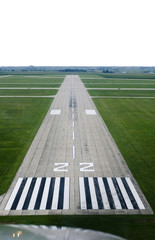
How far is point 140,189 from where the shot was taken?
55.2 ft

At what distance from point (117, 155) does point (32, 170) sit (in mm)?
8473

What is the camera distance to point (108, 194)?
16062 millimetres

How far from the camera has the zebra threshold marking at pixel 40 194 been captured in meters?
14.8

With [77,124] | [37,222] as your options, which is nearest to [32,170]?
[37,222]

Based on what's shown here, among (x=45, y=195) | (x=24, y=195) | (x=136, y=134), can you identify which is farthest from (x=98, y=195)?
(x=136, y=134)

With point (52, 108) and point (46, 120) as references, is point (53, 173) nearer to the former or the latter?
point (46, 120)

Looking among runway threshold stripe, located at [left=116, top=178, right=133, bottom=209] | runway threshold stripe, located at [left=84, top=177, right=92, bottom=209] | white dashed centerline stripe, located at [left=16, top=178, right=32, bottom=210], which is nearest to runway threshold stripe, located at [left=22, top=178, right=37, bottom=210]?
white dashed centerline stripe, located at [left=16, top=178, right=32, bottom=210]

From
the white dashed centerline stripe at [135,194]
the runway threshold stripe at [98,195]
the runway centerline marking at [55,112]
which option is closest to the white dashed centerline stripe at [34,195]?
the runway threshold stripe at [98,195]

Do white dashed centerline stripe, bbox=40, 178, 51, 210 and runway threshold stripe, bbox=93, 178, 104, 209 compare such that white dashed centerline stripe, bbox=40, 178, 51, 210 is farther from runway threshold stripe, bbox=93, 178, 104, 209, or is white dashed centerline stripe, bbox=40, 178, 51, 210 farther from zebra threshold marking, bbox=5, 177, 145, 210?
runway threshold stripe, bbox=93, 178, 104, 209

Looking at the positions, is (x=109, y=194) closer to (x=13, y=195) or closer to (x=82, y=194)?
(x=82, y=194)

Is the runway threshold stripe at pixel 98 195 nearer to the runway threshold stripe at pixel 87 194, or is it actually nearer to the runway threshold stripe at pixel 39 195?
the runway threshold stripe at pixel 87 194

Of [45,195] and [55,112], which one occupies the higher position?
[45,195]

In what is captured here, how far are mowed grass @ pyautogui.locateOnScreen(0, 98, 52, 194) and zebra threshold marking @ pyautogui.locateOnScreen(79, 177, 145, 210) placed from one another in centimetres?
594

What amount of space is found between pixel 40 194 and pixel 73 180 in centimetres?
303
